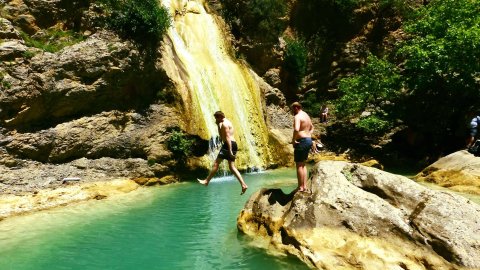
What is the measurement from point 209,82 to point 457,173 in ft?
38.8

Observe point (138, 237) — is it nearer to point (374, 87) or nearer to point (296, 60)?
point (374, 87)

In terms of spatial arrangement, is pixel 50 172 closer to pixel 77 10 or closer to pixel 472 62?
pixel 77 10

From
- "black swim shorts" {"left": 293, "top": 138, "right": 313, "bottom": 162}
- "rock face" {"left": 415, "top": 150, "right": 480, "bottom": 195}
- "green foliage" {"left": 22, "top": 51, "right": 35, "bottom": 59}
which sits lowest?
"rock face" {"left": 415, "top": 150, "right": 480, "bottom": 195}

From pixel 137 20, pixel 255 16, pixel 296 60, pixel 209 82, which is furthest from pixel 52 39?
pixel 296 60

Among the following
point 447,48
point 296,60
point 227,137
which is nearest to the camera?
point 227,137

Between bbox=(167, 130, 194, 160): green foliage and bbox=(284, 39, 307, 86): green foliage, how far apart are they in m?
12.9

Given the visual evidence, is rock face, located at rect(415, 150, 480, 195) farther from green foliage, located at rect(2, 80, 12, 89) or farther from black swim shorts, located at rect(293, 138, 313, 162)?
green foliage, located at rect(2, 80, 12, 89)

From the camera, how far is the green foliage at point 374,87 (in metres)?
22.0

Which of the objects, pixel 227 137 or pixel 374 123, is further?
pixel 374 123

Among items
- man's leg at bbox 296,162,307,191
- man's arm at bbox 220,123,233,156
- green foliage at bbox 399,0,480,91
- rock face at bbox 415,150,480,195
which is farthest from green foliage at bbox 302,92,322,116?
man's leg at bbox 296,162,307,191

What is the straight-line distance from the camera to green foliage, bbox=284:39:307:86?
2867 cm

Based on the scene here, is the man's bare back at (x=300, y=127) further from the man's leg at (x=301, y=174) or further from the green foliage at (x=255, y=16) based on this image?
the green foliage at (x=255, y=16)

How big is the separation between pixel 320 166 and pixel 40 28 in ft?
46.8

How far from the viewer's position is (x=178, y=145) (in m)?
18.2
